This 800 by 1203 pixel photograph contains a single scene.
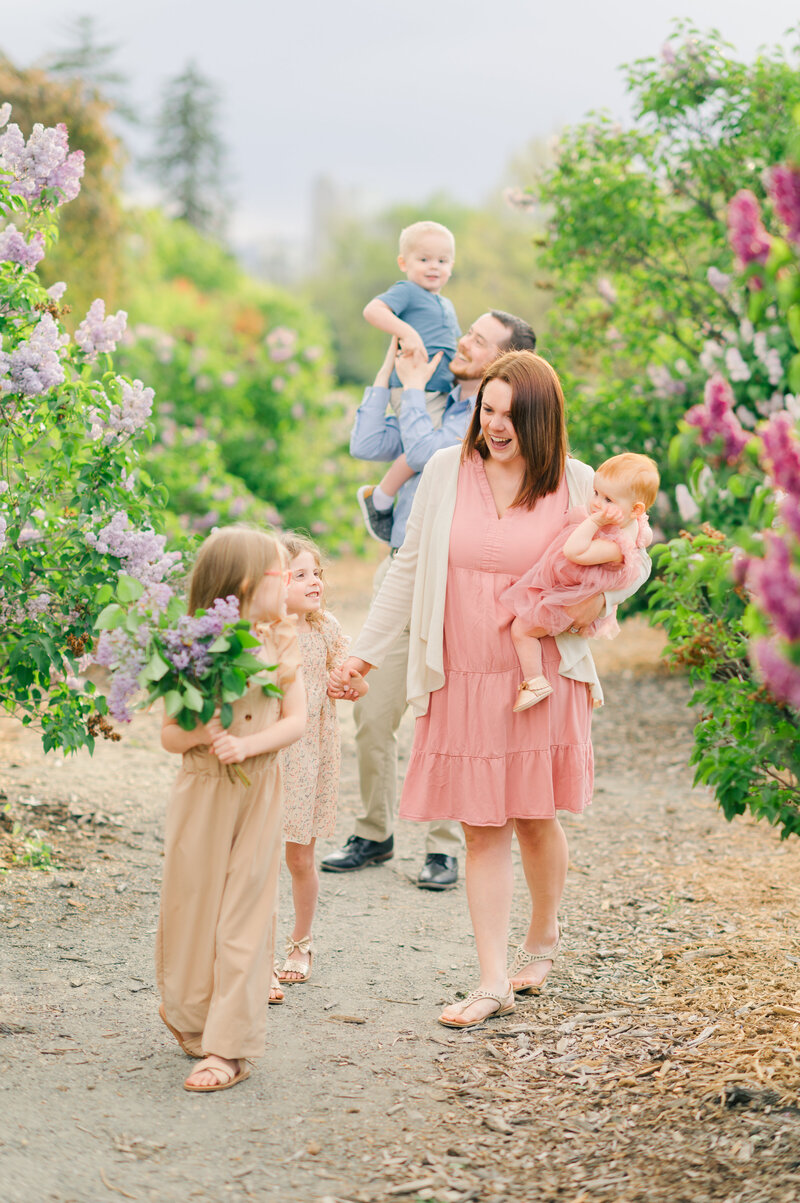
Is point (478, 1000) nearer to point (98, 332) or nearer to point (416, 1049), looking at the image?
point (416, 1049)

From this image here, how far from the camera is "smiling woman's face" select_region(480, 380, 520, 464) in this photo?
3.40 m

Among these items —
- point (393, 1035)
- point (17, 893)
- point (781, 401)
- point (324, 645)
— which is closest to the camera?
point (393, 1035)

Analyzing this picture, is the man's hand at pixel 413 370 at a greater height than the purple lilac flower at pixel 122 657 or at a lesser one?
greater

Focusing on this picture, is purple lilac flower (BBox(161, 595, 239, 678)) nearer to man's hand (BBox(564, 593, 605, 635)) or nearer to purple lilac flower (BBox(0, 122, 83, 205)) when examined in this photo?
man's hand (BBox(564, 593, 605, 635))

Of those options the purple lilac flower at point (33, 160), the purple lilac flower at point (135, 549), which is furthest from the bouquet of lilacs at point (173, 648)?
the purple lilac flower at point (33, 160)

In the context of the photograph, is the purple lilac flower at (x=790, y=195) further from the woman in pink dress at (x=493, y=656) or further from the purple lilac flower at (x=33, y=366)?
the purple lilac flower at (x=33, y=366)

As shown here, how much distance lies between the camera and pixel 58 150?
3945mm

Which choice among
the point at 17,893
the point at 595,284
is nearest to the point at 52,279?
the point at 595,284

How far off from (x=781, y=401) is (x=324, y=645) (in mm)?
3537

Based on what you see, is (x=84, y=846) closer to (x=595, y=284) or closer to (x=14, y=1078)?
(x=14, y=1078)

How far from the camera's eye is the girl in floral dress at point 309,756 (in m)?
3.64

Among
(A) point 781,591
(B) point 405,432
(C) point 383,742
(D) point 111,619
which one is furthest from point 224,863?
(B) point 405,432

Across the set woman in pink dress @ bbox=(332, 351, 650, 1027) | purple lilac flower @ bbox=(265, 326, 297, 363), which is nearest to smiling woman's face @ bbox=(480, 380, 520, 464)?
woman in pink dress @ bbox=(332, 351, 650, 1027)

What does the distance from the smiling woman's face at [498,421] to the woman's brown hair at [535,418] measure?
0.01 m
